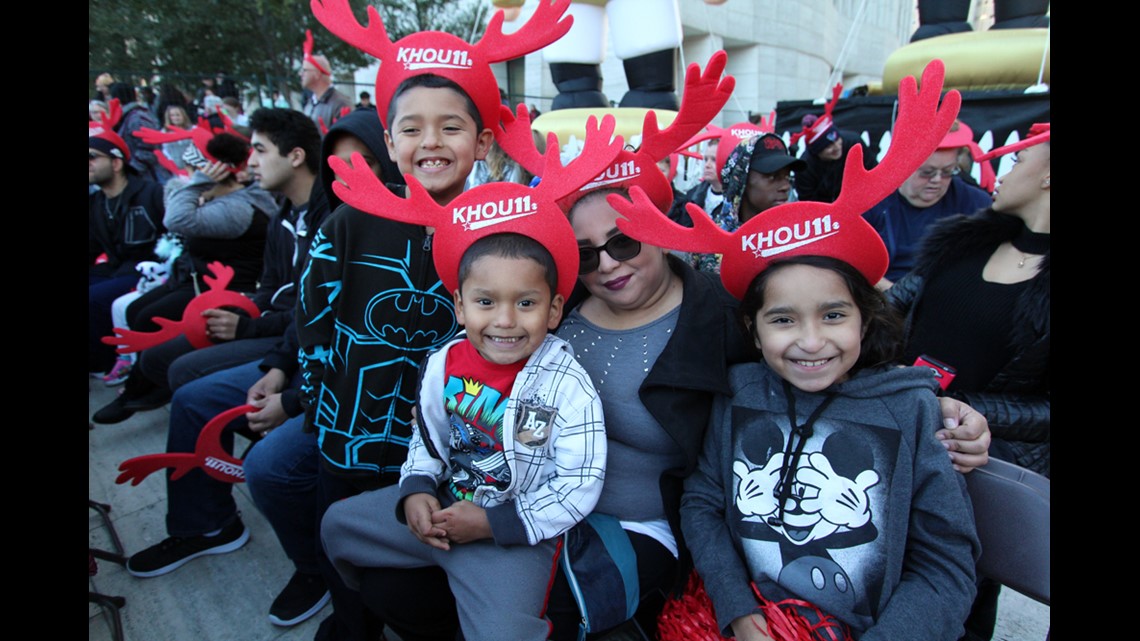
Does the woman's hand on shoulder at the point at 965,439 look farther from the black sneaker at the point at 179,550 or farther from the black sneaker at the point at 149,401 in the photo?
the black sneaker at the point at 149,401

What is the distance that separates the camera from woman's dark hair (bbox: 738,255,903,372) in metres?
1.29

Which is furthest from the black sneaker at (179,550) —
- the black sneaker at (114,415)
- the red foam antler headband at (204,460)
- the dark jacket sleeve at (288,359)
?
the black sneaker at (114,415)

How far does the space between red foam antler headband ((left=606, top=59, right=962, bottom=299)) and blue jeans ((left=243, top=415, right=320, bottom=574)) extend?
1377 mm

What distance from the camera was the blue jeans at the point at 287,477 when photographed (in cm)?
197

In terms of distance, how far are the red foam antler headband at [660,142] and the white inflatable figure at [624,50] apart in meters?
5.15

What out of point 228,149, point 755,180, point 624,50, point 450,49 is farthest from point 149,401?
point 624,50

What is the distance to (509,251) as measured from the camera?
4.51 ft

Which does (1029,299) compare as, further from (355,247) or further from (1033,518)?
(355,247)

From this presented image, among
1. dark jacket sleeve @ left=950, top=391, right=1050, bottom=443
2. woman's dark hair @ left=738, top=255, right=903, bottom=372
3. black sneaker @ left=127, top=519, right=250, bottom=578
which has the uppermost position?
woman's dark hair @ left=738, top=255, right=903, bottom=372

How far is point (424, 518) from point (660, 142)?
4.00 ft

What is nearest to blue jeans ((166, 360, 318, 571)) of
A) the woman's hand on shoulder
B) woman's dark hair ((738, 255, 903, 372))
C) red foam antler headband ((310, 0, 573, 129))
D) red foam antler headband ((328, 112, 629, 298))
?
red foam antler headband ((328, 112, 629, 298))

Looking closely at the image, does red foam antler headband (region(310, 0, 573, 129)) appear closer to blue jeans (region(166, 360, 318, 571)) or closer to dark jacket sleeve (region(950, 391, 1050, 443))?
blue jeans (region(166, 360, 318, 571))
